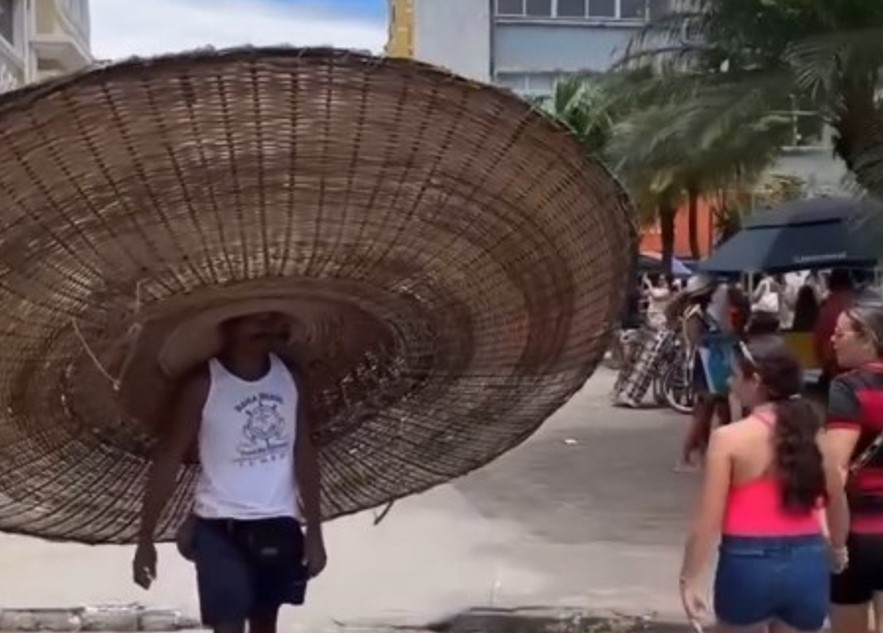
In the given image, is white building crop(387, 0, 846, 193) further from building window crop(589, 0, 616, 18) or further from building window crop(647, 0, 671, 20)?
building window crop(647, 0, 671, 20)

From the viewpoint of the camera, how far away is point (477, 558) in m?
9.71

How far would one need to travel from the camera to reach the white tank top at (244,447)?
4.37 meters

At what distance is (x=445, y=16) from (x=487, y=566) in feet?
103

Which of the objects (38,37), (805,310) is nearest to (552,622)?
(805,310)

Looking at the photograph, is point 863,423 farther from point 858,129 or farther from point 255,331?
point 858,129

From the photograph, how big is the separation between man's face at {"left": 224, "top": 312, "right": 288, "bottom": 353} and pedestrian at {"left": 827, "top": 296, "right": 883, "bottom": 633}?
1.75 meters

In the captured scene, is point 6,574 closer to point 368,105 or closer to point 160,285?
point 160,285

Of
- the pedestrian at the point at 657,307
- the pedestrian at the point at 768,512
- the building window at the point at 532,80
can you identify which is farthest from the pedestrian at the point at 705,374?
the building window at the point at 532,80

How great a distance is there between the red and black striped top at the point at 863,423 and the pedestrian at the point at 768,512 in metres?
0.37

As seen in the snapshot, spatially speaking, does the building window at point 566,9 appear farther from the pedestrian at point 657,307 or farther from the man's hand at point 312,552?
the man's hand at point 312,552

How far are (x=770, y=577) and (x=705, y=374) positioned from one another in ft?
28.8

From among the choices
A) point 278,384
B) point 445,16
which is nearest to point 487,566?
point 278,384

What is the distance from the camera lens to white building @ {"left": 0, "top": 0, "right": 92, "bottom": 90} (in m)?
30.6

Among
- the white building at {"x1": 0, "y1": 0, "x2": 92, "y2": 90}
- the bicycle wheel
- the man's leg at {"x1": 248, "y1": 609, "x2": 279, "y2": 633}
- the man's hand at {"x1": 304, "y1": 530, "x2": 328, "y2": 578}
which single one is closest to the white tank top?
the man's hand at {"x1": 304, "y1": 530, "x2": 328, "y2": 578}
